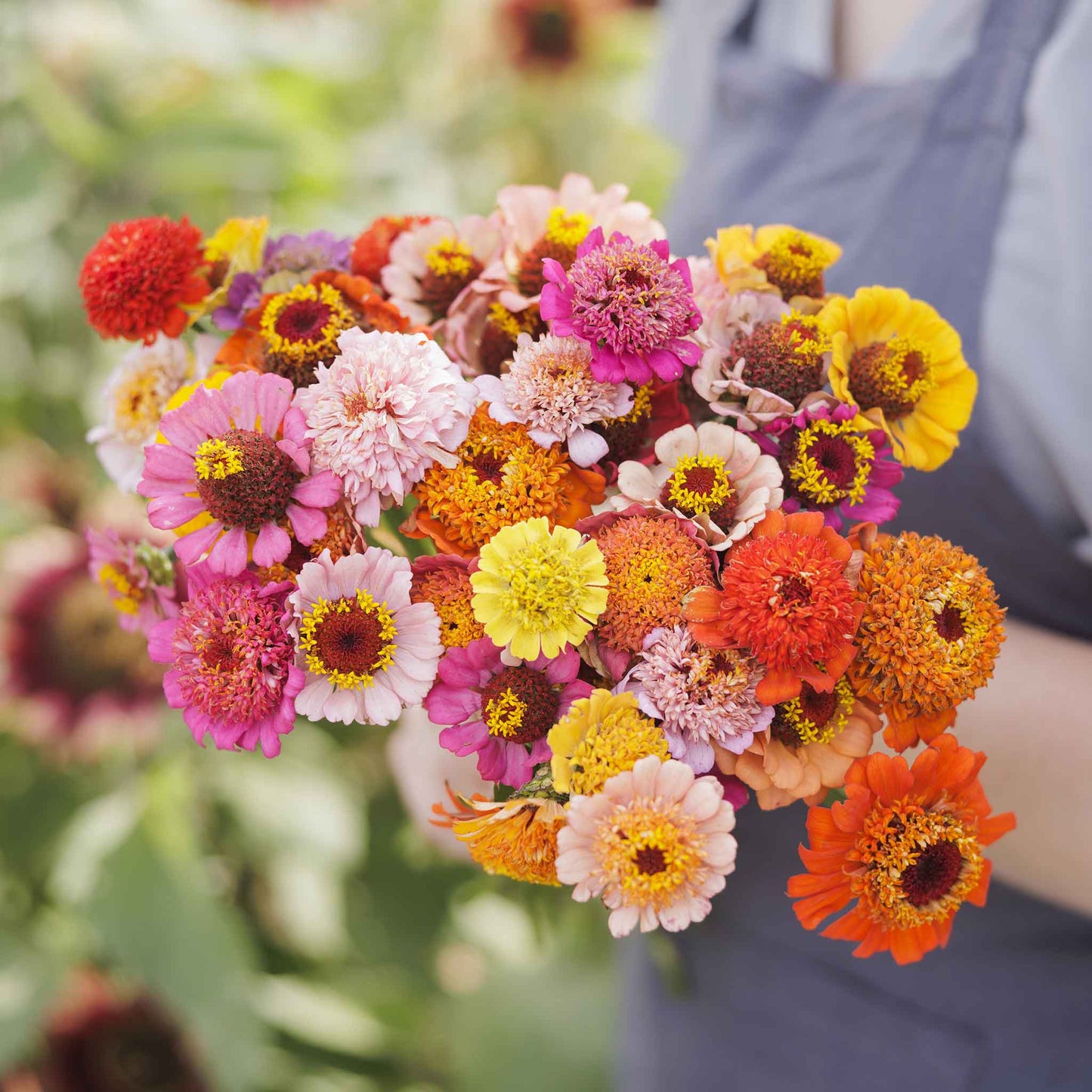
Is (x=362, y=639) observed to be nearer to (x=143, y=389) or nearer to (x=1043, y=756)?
(x=143, y=389)

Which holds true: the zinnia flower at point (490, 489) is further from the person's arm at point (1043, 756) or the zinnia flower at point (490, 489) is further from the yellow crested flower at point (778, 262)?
the person's arm at point (1043, 756)

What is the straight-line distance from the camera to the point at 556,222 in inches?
10.6

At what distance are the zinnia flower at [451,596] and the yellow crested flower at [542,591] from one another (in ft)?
0.04

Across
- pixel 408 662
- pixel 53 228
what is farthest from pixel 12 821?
pixel 408 662

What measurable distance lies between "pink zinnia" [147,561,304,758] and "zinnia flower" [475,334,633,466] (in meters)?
0.07

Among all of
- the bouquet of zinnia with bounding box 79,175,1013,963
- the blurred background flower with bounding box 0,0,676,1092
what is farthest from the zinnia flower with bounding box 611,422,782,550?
the blurred background flower with bounding box 0,0,676,1092

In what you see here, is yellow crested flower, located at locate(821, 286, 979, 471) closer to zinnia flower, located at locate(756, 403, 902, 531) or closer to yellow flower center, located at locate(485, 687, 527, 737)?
zinnia flower, located at locate(756, 403, 902, 531)

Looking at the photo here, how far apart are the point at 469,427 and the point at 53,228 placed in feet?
1.82

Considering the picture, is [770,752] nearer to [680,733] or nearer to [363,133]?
[680,733]

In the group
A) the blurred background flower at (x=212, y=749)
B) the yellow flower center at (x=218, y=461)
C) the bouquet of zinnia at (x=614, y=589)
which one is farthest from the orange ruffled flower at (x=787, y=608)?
the blurred background flower at (x=212, y=749)

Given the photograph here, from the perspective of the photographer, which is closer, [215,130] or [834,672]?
[834,672]

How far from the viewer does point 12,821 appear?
61 cm

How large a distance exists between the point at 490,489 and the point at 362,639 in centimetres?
5

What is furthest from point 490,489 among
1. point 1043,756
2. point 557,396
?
point 1043,756
